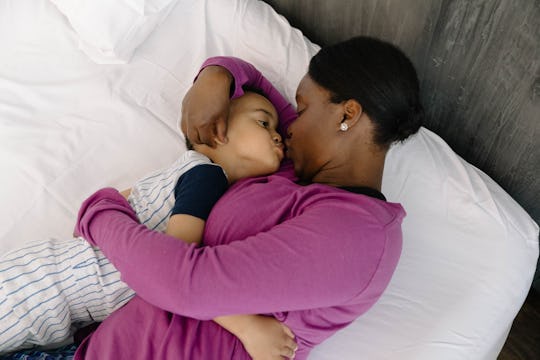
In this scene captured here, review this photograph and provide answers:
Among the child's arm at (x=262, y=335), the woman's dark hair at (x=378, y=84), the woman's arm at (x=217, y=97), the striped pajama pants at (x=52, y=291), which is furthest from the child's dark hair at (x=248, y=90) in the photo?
the child's arm at (x=262, y=335)

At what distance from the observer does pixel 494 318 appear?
1.03 metres

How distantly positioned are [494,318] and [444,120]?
0.55 metres

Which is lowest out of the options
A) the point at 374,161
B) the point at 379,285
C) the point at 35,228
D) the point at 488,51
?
the point at 35,228

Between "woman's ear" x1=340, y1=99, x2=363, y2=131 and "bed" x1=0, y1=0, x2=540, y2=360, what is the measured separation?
30cm

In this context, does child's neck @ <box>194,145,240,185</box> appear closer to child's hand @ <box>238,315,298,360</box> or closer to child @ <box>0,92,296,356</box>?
child @ <box>0,92,296,356</box>

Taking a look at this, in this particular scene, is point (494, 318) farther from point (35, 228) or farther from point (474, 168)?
point (35, 228)

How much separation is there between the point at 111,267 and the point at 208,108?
1.36 ft

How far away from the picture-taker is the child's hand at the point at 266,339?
0.85m

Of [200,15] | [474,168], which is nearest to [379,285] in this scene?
[474,168]

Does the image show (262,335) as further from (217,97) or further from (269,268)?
(217,97)

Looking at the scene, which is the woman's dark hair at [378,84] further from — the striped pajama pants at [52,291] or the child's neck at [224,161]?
the striped pajama pants at [52,291]

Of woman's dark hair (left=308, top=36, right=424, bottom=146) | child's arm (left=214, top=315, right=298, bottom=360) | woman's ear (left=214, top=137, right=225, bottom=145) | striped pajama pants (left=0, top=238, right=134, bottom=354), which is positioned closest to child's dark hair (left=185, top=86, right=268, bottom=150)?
woman's ear (left=214, top=137, right=225, bottom=145)

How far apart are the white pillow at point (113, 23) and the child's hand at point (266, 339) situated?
3.25 feet

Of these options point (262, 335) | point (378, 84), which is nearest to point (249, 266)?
Result: point (262, 335)
